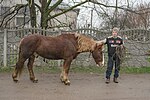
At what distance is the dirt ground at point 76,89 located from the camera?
331 inches

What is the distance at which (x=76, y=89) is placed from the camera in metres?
9.45

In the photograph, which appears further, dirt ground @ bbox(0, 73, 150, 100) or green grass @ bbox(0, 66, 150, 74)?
green grass @ bbox(0, 66, 150, 74)

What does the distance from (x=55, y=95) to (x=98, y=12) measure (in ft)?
33.6

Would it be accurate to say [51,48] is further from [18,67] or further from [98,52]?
[98,52]

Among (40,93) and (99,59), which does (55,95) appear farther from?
(99,59)

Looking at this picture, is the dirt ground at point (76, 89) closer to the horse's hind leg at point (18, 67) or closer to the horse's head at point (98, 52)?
the horse's hind leg at point (18, 67)

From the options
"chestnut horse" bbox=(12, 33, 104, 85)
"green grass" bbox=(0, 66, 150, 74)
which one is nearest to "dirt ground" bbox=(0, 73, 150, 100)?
"chestnut horse" bbox=(12, 33, 104, 85)

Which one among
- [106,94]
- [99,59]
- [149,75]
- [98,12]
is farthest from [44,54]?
[98,12]

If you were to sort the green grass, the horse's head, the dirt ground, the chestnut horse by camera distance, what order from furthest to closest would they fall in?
the green grass, the horse's head, the chestnut horse, the dirt ground

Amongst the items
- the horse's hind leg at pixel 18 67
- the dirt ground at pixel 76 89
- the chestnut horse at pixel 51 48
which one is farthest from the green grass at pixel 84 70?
the chestnut horse at pixel 51 48

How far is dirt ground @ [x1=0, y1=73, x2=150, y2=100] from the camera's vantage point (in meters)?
8.41

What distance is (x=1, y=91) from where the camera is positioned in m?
8.92

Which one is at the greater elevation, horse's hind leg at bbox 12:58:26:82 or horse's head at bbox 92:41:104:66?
horse's head at bbox 92:41:104:66

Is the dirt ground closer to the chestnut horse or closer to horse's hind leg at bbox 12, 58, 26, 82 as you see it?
horse's hind leg at bbox 12, 58, 26, 82
